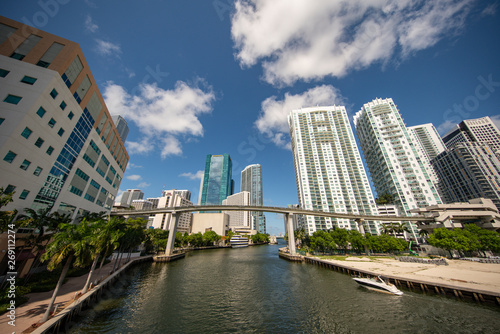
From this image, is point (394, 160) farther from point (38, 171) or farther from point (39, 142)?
point (38, 171)

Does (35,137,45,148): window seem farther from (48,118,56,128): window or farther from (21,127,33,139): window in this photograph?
(48,118,56,128): window

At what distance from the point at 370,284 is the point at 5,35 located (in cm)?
6560

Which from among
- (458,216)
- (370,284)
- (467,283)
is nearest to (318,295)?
(370,284)

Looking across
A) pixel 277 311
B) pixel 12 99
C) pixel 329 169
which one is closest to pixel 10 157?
pixel 12 99

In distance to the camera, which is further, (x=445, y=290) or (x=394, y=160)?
(x=394, y=160)

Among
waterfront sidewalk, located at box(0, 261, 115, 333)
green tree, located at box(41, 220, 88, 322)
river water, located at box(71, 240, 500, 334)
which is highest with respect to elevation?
green tree, located at box(41, 220, 88, 322)

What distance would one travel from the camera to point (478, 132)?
11869cm

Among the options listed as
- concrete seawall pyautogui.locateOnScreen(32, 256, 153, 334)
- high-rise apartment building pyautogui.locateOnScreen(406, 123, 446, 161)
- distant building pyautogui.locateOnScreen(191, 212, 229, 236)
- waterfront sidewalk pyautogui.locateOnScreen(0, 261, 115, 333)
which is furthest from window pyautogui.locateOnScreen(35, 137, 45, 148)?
high-rise apartment building pyautogui.locateOnScreen(406, 123, 446, 161)

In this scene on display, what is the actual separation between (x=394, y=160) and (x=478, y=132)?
94484mm

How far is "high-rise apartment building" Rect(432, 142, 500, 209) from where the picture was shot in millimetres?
86688

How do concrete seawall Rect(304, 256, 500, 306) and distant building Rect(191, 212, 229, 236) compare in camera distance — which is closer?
concrete seawall Rect(304, 256, 500, 306)

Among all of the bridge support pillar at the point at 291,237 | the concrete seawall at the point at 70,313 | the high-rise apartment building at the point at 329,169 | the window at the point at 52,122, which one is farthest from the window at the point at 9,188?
the high-rise apartment building at the point at 329,169

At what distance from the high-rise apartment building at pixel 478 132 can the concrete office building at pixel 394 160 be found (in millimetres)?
70521

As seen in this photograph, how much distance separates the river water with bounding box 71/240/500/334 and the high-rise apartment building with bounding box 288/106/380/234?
82.0 m
